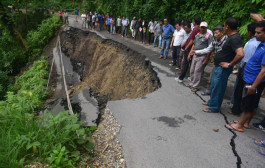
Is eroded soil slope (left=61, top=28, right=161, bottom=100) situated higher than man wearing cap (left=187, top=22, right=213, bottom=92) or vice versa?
man wearing cap (left=187, top=22, right=213, bottom=92)

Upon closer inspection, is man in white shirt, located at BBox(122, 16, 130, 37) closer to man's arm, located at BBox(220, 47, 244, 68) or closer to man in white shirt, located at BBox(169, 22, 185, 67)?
man in white shirt, located at BBox(169, 22, 185, 67)

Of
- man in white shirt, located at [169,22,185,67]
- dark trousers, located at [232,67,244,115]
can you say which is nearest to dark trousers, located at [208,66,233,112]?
dark trousers, located at [232,67,244,115]

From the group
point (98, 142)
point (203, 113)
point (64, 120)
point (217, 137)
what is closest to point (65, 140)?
point (64, 120)

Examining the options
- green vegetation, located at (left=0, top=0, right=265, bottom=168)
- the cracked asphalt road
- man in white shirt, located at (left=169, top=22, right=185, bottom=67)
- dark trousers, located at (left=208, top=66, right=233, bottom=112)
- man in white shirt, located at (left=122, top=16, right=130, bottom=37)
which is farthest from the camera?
man in white shirt, located at (left=122, top=16, right=130, bottom=37)

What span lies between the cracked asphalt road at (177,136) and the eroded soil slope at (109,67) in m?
1.44

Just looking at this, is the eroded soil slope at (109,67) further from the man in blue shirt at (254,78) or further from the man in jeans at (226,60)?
the man in blue shirt at (254,78)

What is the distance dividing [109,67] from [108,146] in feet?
23.7

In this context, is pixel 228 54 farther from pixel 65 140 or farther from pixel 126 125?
pixel 65 140

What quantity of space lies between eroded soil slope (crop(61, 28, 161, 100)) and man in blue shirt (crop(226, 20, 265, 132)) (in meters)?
2.82

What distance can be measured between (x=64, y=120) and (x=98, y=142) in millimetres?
728

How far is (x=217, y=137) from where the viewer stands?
3373mm

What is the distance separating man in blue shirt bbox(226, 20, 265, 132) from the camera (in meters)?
2.92

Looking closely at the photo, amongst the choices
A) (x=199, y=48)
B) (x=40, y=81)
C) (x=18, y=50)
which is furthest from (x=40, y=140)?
(x=18, y=50)

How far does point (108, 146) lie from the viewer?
3203mm
